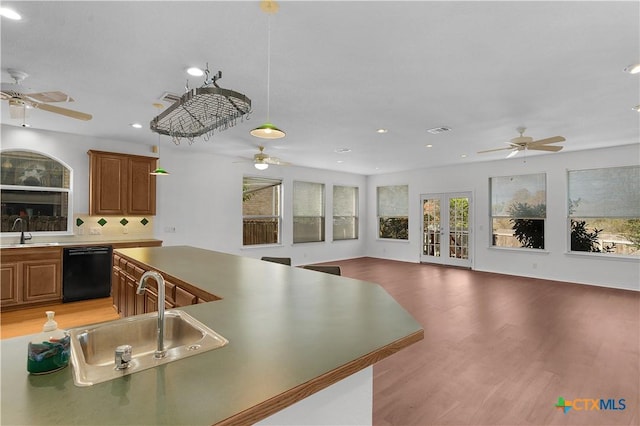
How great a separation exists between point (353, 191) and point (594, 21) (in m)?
8.42

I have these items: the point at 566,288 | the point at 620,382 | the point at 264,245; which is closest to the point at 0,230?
the point at 264,245

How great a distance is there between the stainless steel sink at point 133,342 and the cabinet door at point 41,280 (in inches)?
180

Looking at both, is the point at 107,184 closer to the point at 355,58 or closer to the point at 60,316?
the point at 60,316

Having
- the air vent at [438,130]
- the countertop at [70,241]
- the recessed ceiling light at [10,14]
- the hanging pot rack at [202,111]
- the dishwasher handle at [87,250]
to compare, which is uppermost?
the air vent at [438,130]

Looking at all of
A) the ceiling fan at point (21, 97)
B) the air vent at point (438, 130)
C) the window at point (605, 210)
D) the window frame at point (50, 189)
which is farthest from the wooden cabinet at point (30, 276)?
the window at point (605, 210)

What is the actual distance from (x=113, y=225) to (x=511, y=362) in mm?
6408

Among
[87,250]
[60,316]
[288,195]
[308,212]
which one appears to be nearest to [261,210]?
[288,195]

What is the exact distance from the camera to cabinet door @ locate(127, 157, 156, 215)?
5820 mm

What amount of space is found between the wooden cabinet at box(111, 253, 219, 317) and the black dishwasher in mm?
1132

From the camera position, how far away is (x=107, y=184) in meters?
5.60

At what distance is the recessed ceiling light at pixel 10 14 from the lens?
6.92 feet

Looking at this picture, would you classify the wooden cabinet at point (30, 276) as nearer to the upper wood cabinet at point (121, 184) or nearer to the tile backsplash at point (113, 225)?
the tile backsplash at point (113, 225)

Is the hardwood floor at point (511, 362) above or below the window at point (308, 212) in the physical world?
below

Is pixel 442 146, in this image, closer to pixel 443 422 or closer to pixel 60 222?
pixel 443 422
